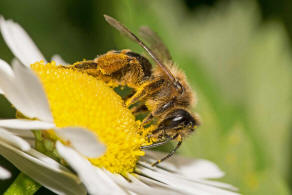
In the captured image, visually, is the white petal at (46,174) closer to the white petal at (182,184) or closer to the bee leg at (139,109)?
the white petal at (182,184)

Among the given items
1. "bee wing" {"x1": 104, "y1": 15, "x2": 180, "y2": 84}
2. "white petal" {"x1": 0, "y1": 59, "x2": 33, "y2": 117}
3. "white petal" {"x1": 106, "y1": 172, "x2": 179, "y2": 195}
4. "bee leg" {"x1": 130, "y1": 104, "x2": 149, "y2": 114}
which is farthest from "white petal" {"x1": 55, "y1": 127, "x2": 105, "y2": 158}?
"bee leg" {"x1": 130, "y1": 104, "x2": 149, "y2": 114}

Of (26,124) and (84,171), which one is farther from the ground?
(26,124)

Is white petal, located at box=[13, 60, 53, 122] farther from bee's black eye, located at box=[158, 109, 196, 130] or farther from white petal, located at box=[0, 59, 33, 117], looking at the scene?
bee's black eye, located at box=[158, 109, 196, 130]

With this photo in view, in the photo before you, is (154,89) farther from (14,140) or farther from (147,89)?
(14,140)

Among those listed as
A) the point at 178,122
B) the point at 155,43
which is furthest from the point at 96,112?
the point at 155,43

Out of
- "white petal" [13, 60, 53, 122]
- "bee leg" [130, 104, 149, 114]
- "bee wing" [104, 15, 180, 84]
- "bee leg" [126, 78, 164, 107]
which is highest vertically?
"bee wing" [104, 15, 180, 84]

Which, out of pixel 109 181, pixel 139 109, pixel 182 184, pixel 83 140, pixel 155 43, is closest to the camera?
pixel 83 140

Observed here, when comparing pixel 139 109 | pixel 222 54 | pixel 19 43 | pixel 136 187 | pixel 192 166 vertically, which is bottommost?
pixel 136 187

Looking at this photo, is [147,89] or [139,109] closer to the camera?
[147,89]
